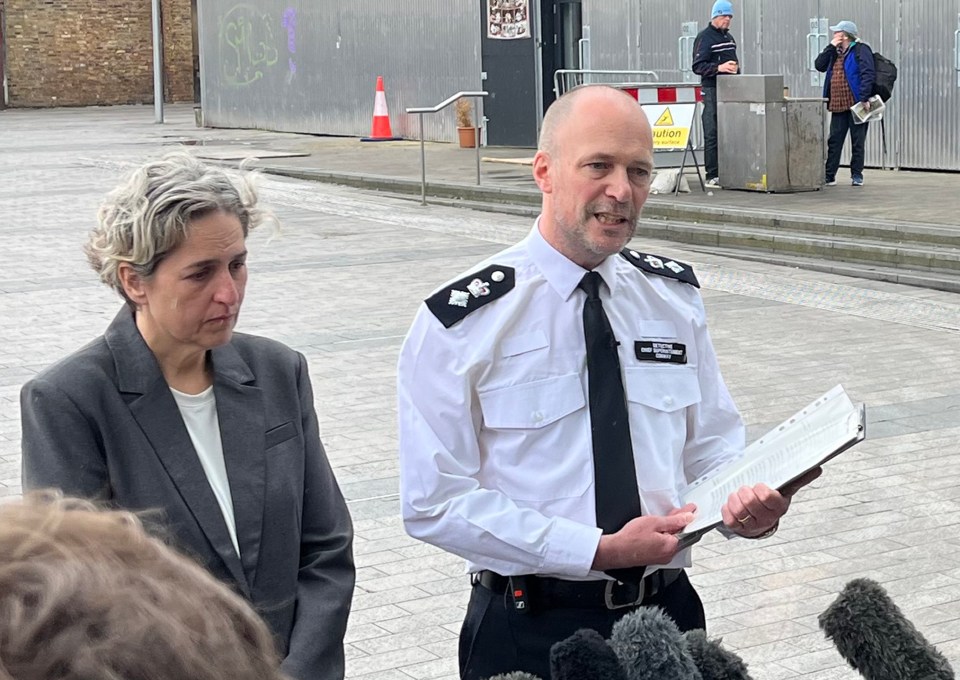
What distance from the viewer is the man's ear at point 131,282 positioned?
261cm

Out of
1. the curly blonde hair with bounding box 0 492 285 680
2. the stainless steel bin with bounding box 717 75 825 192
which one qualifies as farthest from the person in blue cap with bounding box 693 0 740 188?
the curly blonde hair with bounding box 0 492 285 680

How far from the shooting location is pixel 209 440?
2.63 meters

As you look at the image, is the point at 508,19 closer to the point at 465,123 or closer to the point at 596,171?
the point at 465,123

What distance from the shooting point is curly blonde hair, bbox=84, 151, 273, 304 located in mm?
2539

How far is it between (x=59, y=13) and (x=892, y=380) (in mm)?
45021

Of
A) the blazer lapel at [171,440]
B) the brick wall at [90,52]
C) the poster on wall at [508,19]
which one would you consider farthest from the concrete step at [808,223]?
the brick wall at [90,52]

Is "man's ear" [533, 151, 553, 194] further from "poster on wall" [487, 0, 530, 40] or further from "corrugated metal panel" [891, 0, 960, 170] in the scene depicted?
"poster on wall" [487, 0, 530, 40]

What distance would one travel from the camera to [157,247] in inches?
101

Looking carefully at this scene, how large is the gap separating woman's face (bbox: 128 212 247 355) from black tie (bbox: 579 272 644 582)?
0.69 m

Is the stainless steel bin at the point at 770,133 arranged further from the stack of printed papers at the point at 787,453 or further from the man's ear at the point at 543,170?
the stack of printed papers at the point at 787,453

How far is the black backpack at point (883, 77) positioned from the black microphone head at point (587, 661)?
15.4 meters

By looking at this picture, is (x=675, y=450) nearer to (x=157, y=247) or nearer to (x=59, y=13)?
(x=157, y=247)

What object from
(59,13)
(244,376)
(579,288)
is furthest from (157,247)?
(59,13)

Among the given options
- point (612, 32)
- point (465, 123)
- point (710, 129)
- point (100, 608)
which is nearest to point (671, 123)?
point (710, 129)
